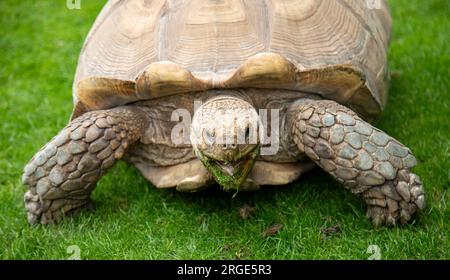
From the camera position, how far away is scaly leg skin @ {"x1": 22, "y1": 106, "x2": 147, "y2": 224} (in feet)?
12.5

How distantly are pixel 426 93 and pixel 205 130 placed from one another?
2580mm

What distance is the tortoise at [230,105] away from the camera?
3.55 meters

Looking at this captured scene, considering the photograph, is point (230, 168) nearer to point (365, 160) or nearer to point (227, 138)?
point (227, 138)

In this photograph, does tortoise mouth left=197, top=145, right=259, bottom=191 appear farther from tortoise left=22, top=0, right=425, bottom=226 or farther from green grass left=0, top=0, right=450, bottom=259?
green grass left=0, top=0, right=450, bottom=259

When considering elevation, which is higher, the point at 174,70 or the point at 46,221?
the point at 174,70

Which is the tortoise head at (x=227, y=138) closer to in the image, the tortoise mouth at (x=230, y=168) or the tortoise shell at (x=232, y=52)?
the tortoise mouth at (x=230, y=168)

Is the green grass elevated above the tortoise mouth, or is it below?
below

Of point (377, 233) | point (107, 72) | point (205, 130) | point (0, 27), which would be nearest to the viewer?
point (205, 130)

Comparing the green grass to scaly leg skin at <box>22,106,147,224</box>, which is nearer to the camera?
the green grass

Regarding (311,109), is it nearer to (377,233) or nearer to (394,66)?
(377,233)

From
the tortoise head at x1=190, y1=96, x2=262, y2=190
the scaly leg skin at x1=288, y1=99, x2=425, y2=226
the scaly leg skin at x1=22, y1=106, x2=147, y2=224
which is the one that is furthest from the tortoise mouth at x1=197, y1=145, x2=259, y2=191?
the scaly leg skin at x1=22, y1=106, x2=147, y2=224

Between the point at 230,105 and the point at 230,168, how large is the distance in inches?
13.8
